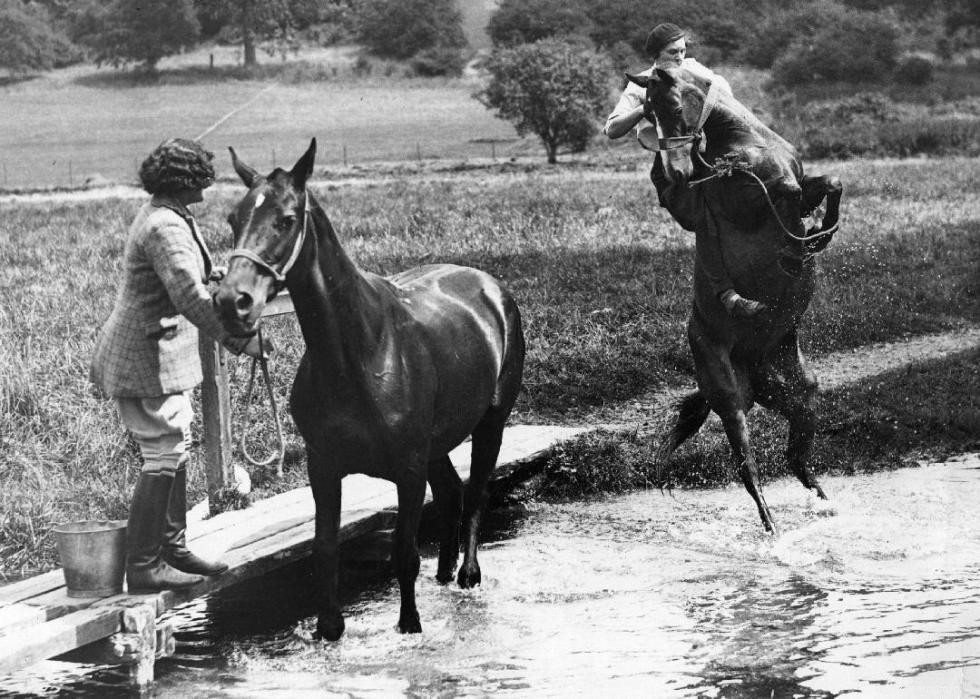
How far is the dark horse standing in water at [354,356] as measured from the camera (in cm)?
511

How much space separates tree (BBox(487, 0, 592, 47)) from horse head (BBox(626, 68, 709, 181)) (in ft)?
126

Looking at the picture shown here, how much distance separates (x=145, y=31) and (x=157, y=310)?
2276cm

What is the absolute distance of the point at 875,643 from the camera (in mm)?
5805

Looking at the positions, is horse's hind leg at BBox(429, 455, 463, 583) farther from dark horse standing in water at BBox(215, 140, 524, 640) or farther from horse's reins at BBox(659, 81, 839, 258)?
horse's reins at BBox(659, 81, 839, 258)

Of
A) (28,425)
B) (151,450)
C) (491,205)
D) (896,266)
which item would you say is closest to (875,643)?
(151,450)

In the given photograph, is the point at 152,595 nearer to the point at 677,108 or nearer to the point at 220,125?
the point at 677,108

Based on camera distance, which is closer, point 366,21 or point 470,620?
point 470,620

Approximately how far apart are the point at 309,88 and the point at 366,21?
259cm

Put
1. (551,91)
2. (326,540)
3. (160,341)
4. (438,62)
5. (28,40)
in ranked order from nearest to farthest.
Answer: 1. (160,341)
2. (326,540)
3. (28,40)
4. (551,91)
5. (438,62)

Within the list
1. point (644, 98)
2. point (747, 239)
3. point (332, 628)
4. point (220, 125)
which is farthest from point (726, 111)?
point (220, 125)

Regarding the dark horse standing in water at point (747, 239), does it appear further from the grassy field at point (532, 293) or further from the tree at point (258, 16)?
the tree at point (258, 16)

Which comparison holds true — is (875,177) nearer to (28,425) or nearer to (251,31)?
(251,31)

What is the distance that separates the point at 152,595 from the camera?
5.76 meters

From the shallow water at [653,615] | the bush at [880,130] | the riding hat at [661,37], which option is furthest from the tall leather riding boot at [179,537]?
the bush at [880,130]
